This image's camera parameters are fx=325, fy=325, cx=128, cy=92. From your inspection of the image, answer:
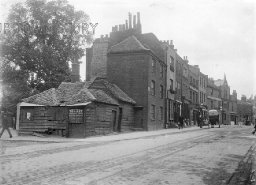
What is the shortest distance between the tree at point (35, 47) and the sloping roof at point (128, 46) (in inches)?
159

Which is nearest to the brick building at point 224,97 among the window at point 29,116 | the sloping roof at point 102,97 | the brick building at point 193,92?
the brick building at point 193,92

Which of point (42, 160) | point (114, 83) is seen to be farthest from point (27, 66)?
point (42, 160)

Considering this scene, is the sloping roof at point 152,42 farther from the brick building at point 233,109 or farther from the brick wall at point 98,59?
the brick building at point 233,109

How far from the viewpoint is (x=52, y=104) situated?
23.5 meters

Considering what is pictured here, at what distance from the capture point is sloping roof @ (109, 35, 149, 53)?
3178 cm

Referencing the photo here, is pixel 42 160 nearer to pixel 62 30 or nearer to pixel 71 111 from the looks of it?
pixel 71 111

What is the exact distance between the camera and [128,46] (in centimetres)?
3238

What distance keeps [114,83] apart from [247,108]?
64.6 meters

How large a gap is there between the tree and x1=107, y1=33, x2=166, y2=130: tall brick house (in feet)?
16.4

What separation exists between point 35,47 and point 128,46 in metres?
10.7

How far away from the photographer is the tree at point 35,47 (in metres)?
34.4

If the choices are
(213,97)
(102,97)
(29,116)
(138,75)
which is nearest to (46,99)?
(29,116)

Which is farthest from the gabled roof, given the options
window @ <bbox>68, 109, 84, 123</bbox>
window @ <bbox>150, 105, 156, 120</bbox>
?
window @ <bbox>68, 109, 84, 123</bbox>

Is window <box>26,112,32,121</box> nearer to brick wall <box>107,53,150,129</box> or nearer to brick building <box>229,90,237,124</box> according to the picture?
brick wall <box>107,53,150,129</box>
